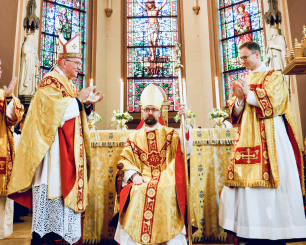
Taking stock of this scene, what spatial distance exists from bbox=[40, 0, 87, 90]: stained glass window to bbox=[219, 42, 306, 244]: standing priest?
5829 mm

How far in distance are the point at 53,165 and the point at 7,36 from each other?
177 inches

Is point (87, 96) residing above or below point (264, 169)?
above

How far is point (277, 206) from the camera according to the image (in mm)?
2689

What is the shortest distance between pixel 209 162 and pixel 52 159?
198cm

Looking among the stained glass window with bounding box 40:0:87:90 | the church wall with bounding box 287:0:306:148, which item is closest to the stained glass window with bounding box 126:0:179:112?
the stained glass window with bounding box 40:0:87:90

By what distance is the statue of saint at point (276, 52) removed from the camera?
6.16 m

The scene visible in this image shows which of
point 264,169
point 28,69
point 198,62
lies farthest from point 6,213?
point 198,62

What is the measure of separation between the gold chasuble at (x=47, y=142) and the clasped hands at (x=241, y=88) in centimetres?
161

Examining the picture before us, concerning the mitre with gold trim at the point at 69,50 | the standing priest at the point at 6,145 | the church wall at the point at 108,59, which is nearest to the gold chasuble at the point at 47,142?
the mitre with gold trim at the point at 69,50

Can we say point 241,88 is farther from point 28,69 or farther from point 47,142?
point 28,69

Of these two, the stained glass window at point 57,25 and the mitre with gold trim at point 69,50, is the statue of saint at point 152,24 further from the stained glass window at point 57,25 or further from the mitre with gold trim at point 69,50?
the mitre with gold trim at point 69,50

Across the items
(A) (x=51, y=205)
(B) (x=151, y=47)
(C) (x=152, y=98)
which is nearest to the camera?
(A) (x=51, y=205)

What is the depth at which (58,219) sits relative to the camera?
95.8 inches

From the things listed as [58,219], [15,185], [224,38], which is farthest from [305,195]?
[224,38]
